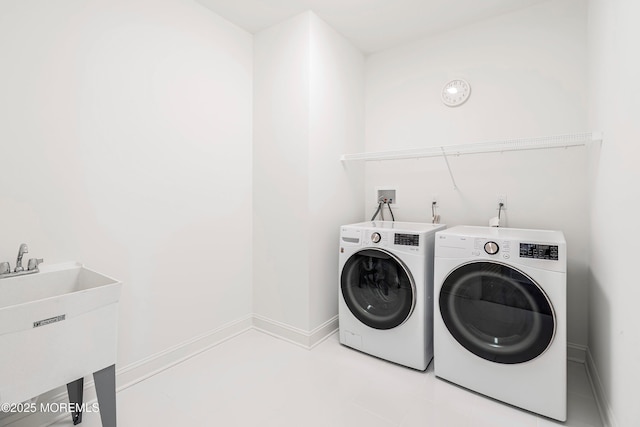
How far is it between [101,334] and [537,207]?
2640 mm

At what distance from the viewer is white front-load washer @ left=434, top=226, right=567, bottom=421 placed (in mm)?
1506

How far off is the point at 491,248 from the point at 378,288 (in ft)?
2.53

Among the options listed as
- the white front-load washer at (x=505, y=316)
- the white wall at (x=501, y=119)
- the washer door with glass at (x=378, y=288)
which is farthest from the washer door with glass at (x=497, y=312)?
the white wall at (x=501, y=119)

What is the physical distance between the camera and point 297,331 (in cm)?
232

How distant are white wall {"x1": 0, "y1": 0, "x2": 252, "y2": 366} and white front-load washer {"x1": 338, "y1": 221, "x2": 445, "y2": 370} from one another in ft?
2.96

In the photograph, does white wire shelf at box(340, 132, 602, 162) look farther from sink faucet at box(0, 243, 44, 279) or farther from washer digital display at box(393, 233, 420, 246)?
sink faucet at box(0, 243, 44, 279)

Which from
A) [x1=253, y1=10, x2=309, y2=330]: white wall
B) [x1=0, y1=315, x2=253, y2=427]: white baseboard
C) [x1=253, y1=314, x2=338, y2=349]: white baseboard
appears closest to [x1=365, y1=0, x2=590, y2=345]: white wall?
[x1=253, y1=10, x2=309, y2=330]: white wall

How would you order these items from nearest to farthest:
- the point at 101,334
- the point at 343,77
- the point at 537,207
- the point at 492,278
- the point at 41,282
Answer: the point at 101,334 → the point at 41,282 → the point at 492,278 → the point at 537,207 → the point at 343,77

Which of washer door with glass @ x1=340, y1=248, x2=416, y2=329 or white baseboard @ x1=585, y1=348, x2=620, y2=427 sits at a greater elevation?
washer door with glass @ x1=340, y1=248, x2=416, y2=329

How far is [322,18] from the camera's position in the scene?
234 centimetres

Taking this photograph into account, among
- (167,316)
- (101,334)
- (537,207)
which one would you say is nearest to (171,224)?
(167,316)

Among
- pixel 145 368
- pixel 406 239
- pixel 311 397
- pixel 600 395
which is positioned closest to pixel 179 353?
pixel 145 368

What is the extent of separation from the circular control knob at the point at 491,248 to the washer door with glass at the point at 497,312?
2.4 inches

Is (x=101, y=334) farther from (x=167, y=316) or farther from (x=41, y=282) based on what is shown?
(x=167, y=316)
